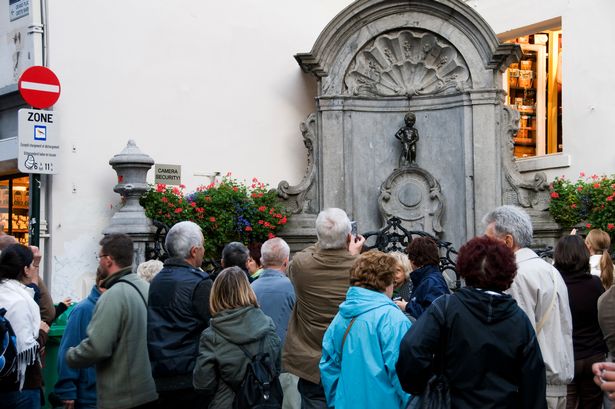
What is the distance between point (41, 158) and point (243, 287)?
13.6 ft

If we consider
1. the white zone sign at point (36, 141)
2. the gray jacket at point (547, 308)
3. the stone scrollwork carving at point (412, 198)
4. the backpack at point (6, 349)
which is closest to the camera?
the gray jacket at point (547, 308)

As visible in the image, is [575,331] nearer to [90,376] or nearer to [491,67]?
[90,376]

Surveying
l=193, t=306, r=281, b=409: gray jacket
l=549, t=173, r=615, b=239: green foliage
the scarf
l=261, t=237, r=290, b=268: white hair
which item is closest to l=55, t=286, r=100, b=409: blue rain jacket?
the scarf

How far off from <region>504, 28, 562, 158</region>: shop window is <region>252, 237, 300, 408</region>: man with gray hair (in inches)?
354

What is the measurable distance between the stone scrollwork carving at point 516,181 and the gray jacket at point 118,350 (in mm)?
8478

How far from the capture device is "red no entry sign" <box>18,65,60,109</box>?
29.5 feet

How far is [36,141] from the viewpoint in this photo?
8562mm

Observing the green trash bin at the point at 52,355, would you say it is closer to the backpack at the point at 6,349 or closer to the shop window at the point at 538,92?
the backpack at the point at 6,349

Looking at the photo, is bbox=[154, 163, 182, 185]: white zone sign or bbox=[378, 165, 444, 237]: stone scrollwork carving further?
bbox=[378, 165, 444, 237]: stone scrollwork carving

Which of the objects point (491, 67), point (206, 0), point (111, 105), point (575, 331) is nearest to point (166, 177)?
point (111, 105)

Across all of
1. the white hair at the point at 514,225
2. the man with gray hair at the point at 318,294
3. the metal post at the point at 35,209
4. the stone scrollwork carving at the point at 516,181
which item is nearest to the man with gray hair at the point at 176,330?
the man with gray hair at the point at 318,294

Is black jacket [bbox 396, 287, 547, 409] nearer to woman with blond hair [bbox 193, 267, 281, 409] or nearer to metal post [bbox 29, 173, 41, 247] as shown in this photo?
woman with blond hair [bbox 193, 267, 281, 409]

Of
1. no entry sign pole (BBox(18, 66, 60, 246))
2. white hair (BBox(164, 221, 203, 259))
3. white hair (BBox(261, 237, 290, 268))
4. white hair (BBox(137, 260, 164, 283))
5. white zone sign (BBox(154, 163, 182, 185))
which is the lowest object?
white hair (BBox(137, 260, 164, 283))

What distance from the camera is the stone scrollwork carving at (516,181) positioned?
1285 centimetres
